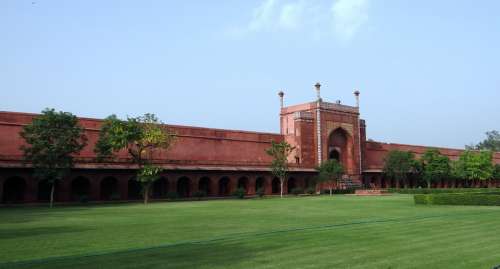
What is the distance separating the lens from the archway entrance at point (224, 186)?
45.8 m

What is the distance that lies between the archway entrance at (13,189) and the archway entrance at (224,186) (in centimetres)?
1797

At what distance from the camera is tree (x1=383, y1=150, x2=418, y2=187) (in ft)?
187

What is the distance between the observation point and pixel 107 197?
125ft

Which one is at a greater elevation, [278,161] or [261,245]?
[278,161]

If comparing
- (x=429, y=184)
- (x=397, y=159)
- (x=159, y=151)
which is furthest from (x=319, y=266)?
(x=429, y=184)

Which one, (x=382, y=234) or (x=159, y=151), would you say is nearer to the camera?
(x=382, y=234)

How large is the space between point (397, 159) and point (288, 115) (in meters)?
14.2

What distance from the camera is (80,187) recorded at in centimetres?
3744

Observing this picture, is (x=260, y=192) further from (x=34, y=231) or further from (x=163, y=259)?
(x=163, y=259)

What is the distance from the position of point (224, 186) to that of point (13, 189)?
744 inches

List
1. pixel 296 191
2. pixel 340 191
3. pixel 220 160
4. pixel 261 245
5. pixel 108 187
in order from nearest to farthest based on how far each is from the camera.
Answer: pixel 261 245
pixel 108 187
pixel 296 191
pixel 220 160
pixel 340 191

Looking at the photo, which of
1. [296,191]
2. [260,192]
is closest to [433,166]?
[296,191]

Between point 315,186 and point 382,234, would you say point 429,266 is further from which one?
point 315,186

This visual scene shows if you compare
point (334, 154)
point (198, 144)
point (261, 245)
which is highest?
point (198, 144)
